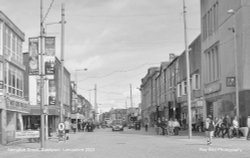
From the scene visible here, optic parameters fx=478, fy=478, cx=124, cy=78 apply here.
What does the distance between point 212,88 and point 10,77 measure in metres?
18.3

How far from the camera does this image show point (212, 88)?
43.5 m

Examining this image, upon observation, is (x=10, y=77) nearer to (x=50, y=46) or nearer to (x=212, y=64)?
(x=50, y=46)

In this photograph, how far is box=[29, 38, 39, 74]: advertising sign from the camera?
28.0 metres

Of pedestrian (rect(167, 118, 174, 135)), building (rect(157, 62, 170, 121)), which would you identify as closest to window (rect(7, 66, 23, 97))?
pedestrian (rect(167, 118, 174, 135))

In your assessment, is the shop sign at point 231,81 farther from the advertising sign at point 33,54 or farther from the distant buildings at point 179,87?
the advertising sign at point 33,54

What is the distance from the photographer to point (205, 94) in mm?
46844

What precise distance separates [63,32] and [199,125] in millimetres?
19208

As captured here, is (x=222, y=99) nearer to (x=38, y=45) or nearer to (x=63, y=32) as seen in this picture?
(x=63, y=32)

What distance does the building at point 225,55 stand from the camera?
114 ft

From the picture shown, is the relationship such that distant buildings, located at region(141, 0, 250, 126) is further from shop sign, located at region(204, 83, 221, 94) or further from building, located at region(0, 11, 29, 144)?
building, located at region(0, 11, 29, 144)

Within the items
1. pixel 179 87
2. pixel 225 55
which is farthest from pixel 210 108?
pixel 179 87

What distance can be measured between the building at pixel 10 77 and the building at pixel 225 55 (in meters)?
16.1

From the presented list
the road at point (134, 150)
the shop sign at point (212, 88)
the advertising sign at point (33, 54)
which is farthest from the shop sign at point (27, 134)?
the shop sign at point (212, 88)

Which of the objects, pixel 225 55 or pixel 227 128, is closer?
→ pixel 227 128
